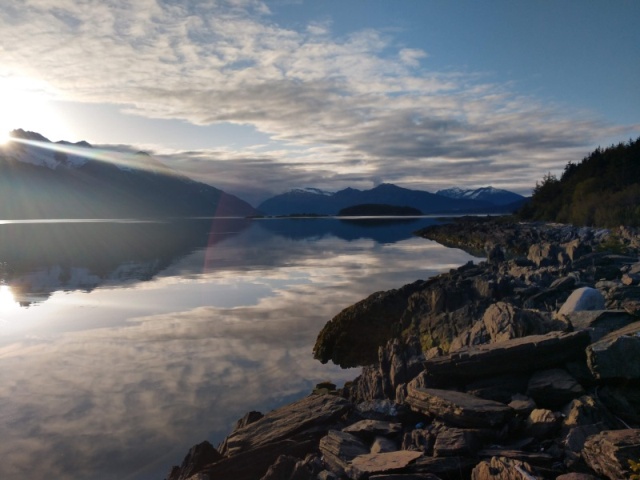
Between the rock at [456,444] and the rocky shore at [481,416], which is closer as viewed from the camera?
the rocky shore at [481,416]


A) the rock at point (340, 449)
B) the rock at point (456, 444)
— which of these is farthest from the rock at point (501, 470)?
the rock at point (340, 449)

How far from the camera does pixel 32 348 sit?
1894 cm

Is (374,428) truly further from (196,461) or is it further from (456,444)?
(196,461)

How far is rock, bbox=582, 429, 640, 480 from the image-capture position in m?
6.71

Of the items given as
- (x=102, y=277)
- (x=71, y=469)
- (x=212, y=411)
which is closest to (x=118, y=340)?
(x=212, y=411)

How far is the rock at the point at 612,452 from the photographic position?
264 inches

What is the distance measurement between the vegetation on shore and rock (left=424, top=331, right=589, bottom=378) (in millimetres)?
51618

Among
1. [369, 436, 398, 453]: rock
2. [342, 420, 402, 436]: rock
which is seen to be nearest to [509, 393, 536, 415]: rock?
[342, 420, 402, 436]: rock

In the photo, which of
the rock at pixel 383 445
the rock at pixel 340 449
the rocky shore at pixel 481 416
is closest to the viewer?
the rocky shore at pixel 481 416

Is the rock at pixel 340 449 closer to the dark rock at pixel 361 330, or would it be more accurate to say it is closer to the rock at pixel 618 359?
the rock at pixel 618 359

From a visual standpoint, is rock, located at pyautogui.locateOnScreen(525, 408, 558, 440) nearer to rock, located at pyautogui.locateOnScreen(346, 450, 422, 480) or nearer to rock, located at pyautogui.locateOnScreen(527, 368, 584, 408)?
rock, located at pyautogui.locateOnScreen(527, 368, 584, 408)

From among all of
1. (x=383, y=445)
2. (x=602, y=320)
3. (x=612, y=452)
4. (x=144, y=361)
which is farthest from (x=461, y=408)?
(x=144, y=361)

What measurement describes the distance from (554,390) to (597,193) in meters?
74.9

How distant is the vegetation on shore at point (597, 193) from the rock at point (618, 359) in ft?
170
